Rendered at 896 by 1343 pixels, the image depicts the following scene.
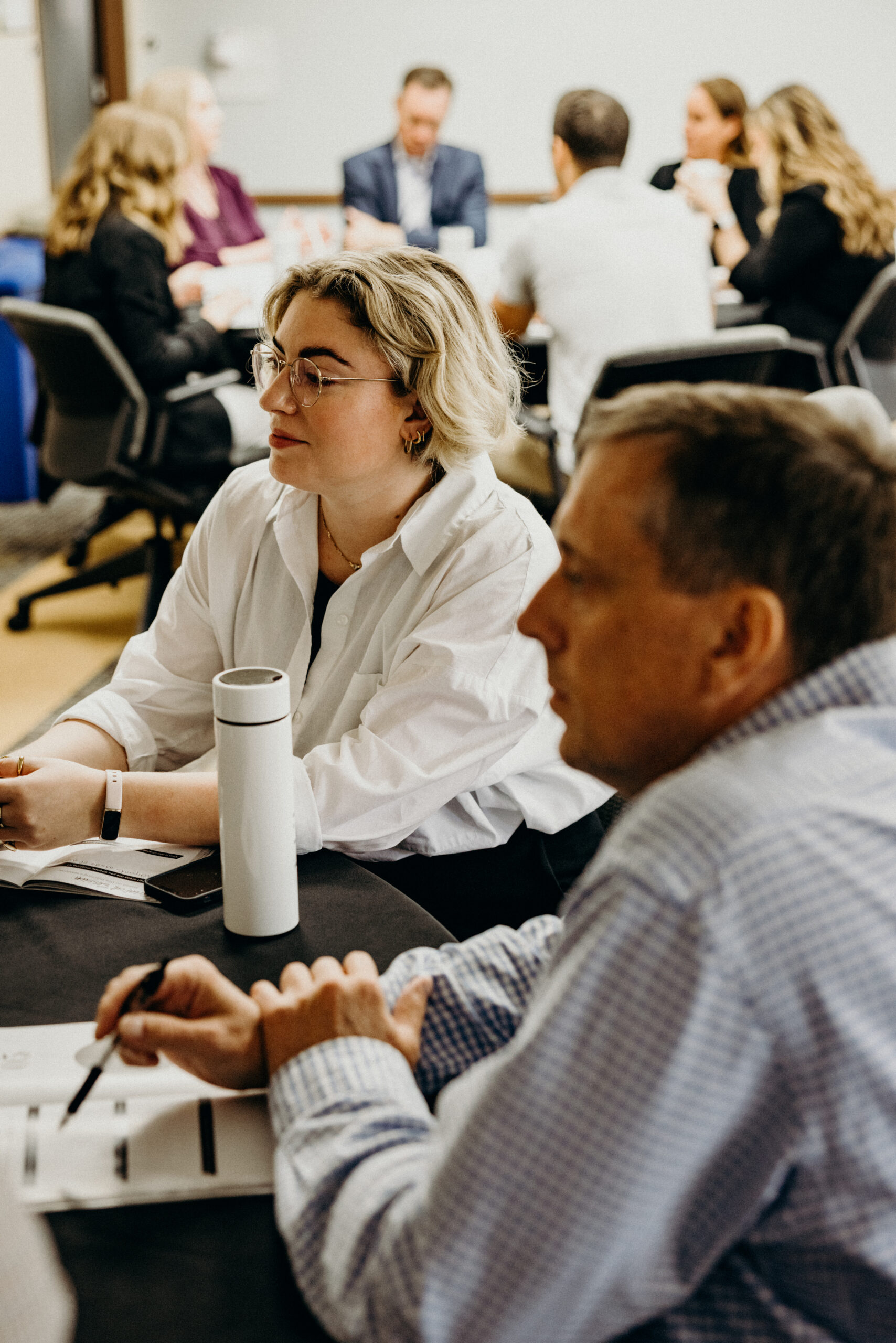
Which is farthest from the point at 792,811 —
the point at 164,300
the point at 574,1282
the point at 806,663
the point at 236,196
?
the point at 236,196

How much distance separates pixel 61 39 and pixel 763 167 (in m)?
4.01

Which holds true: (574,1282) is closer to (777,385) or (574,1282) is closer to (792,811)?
(792,811)

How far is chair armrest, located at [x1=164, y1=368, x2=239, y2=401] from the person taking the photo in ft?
11.3

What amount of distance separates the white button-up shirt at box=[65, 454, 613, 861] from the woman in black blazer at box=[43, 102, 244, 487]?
2.07 m

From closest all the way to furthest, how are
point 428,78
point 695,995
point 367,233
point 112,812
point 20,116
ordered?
1. point 695,995
2. point 112,812
3. point 367,233
4. point 428,78
5. point 20,116

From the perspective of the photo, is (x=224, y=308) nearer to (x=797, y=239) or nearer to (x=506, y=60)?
(x=797, y=239)

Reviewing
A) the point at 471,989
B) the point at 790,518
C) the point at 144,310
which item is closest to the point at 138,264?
the point at 144,310

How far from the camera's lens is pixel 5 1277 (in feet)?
1.51

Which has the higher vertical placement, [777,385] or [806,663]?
[806,663]

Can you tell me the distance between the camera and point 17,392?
4.80m

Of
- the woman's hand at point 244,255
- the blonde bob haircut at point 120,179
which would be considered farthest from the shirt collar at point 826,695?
the woman's hand at point 244,255

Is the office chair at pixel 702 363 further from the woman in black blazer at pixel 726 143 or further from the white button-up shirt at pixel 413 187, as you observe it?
the white button-up shirt at pixel 413 187

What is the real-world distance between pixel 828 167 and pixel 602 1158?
416 centimetres

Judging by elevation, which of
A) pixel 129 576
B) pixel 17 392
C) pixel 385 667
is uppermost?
pixel 385 667
